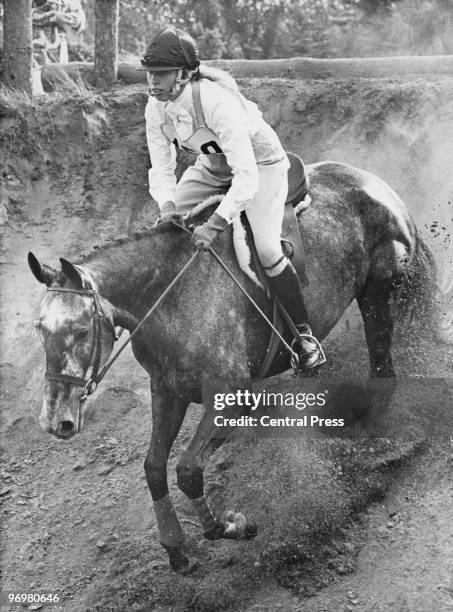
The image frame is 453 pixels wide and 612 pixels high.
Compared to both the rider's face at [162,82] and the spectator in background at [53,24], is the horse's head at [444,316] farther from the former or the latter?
the spectator in background at [53,24]

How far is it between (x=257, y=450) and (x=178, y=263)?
6.61 ft

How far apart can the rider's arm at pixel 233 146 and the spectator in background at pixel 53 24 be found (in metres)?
10.7

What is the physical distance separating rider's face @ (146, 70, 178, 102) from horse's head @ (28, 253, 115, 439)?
1.29 m

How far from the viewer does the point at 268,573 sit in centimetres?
521

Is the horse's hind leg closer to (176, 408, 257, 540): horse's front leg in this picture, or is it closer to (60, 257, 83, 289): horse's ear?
(176, 408, 257, 540): horse's front leg

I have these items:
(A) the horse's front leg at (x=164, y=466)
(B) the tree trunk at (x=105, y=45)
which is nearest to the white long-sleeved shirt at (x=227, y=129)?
(A) the horse's front leg at (x=164, y=466)

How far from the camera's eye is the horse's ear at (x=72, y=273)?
432cm

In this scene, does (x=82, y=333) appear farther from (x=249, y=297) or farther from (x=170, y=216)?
(x=249, y=297)

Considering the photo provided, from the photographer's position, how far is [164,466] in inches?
203

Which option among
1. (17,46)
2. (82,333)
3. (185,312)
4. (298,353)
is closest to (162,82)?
(185,312)

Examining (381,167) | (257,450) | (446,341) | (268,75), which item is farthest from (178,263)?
(268,75)

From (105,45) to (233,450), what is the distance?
6.41 meters

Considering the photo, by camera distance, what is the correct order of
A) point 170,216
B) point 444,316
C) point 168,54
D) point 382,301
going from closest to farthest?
1. point 168,54
2. point 170,216
3. point 382,301
4. point 444,316

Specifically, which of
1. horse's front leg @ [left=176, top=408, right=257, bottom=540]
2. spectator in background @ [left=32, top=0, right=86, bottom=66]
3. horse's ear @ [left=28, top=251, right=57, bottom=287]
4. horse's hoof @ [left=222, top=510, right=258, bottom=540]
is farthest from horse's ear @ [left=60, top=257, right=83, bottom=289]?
spectator in background @ [left=32, top=0, right=86, bottom=66]
